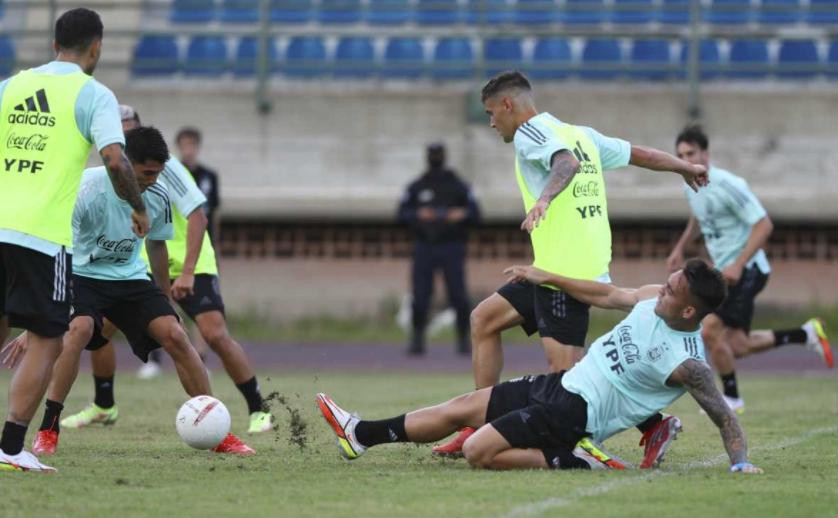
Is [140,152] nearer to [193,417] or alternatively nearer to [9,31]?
[193,417]

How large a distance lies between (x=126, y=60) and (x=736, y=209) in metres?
12.7

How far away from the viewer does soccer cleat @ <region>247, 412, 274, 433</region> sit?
1007 centimetres

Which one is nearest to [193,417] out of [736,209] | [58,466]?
[58,466]

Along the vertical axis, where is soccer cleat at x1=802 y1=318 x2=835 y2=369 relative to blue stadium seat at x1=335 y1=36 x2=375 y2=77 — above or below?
below

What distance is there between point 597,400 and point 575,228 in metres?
1.36

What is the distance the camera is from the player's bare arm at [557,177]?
25.0ft

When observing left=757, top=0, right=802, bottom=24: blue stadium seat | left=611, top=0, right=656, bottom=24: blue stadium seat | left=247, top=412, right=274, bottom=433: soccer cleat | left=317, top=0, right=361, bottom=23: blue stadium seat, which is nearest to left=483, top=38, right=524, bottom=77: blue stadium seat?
left=611, top=0, right=656, bottom=24: blue stadium seat

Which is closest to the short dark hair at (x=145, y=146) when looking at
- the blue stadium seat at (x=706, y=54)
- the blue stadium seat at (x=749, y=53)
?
the blue stadium seat at (x=706, y=54)

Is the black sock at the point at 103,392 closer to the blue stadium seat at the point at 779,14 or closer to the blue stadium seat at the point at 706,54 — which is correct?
the blue stadium seat at the point at 706,54

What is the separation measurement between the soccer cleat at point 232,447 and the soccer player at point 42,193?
4.58 ft

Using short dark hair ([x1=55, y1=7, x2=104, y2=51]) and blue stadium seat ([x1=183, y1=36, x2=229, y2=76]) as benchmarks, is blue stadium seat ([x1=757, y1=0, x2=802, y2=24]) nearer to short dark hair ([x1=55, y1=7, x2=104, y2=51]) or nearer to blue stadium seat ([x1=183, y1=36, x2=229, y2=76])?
blue stadium seat ([x1=183, y1=36, x2=229, y2=76])

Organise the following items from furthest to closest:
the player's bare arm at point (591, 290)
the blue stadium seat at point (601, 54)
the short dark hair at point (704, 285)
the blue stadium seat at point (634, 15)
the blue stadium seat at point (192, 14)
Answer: the blue stadium seat at point (192, 14) → the blue stadium seat at point (634, 15) → the blue stadium seat at point (601, 54) → the player's bare arm at point (591, 290) → the short dark hair at point (704, 285)

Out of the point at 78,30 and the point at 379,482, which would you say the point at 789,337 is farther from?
the point at 78,30

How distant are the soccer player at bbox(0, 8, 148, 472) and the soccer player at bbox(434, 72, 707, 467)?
7.68 feet
